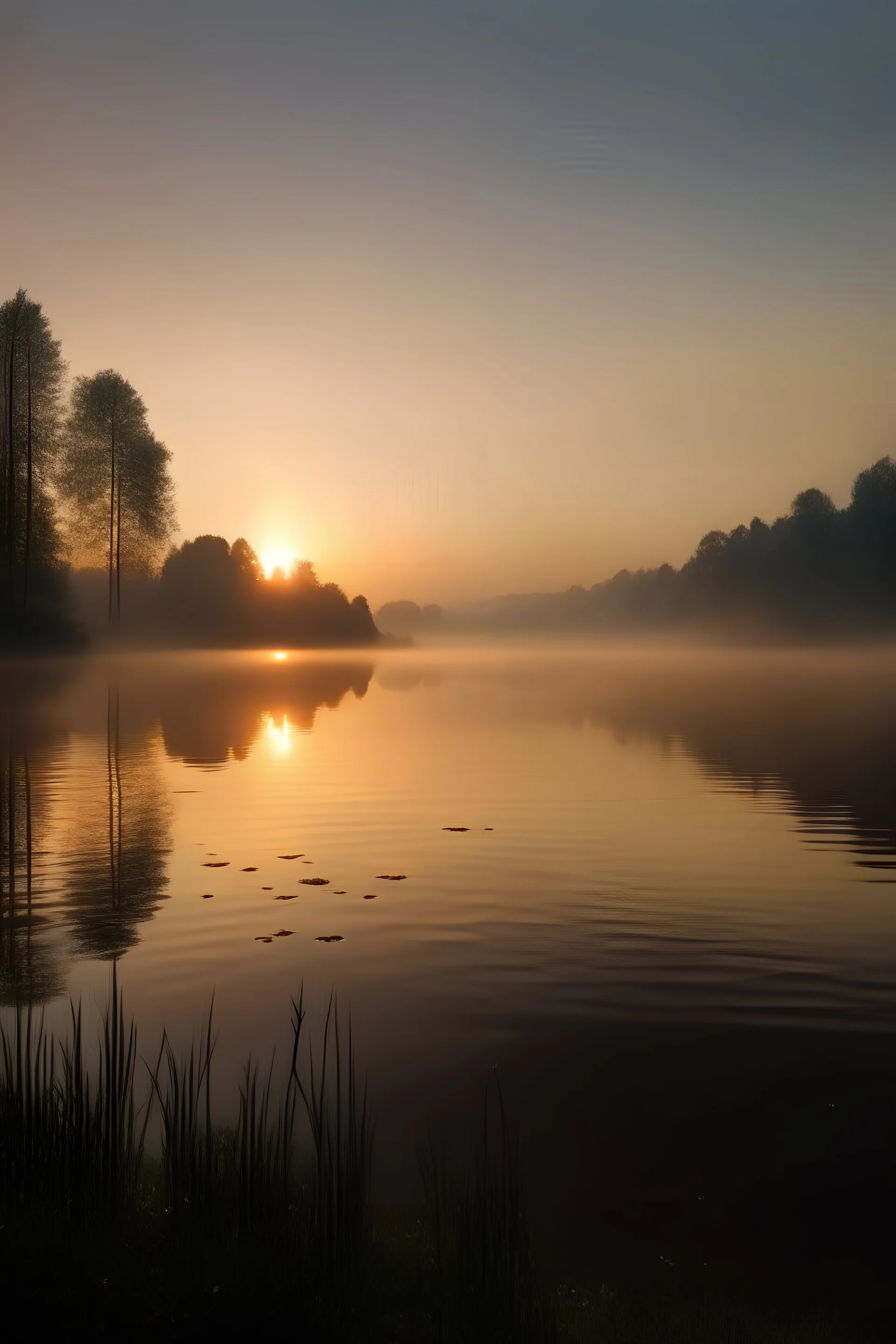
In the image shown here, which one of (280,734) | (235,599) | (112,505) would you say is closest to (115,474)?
(112,505)

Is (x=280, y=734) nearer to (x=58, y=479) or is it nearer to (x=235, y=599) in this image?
(x=58, y=479)

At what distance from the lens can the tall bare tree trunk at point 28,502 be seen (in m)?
51.0

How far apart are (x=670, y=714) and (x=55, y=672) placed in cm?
3661

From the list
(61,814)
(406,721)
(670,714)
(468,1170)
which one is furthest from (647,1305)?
(670,714)

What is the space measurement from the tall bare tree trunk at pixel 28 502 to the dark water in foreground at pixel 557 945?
90.8 feet

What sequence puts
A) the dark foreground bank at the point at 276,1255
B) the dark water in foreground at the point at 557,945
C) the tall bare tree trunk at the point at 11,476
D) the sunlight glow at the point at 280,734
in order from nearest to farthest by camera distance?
the dark foreground bank at the point at 276,1255, the dark water in foreground at the point at 557,945, the sunlight glow at the point at 280,734, the tall bare tree trunk at the point at 11,476

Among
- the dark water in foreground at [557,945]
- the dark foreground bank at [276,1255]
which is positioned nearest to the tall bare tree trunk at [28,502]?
the dark water in foreground at [557,945]

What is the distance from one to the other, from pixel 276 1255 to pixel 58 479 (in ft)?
205

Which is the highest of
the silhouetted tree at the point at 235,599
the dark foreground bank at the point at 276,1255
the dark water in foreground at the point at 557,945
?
the silhouetted tree at the point at 235,599

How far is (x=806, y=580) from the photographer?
154375mm

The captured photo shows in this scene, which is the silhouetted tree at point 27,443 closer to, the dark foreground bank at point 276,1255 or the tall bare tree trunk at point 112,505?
the tall bare tree trunk at point 112,505

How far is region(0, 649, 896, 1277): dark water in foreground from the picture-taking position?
560 centimetres

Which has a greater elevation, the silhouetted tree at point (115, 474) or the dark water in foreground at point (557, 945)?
the silhouetted tree at point (115, 474)

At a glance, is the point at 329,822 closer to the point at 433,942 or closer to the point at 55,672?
the point at 433,942
